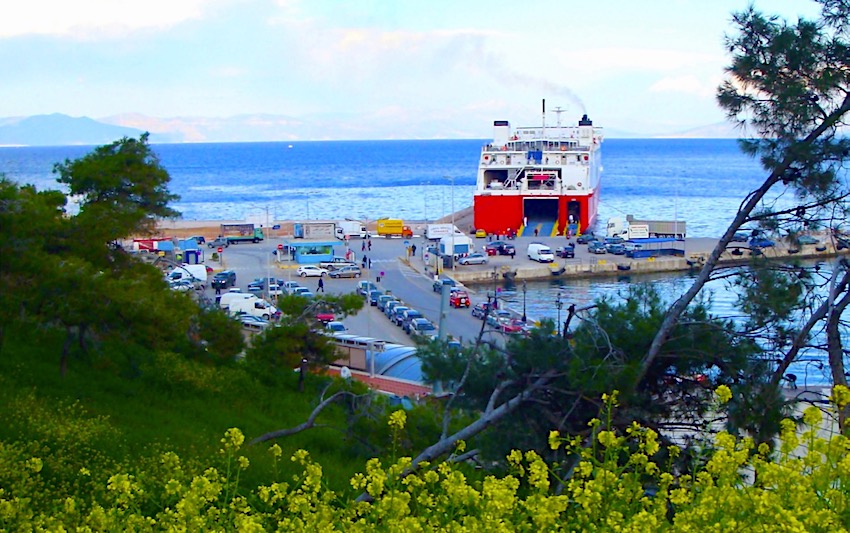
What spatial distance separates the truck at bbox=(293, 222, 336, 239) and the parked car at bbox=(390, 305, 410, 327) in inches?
657

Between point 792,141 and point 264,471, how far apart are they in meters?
5.56

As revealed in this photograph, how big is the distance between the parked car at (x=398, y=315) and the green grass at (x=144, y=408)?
9.66 metres

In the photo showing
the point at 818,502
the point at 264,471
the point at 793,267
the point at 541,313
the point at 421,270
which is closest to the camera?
the point at 818,502

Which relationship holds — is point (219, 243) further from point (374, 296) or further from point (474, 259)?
point (374, 296)

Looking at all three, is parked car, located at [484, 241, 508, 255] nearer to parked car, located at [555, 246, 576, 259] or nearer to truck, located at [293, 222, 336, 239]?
parked car, located at [555, 246, 576, 259]

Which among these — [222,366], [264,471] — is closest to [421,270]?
[222,366]

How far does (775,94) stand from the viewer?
24.1ft

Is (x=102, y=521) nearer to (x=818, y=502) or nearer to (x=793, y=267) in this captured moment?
(x=818, y=502)

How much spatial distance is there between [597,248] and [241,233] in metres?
15.7

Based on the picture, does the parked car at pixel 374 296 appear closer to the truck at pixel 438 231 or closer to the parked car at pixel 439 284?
the parked car at pixel 439 284

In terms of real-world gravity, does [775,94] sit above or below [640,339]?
above

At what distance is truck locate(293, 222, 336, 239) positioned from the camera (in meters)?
40.1

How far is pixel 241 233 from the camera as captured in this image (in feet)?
137

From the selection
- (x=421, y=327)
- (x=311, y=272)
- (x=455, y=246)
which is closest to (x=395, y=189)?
(x=455, y=246)
